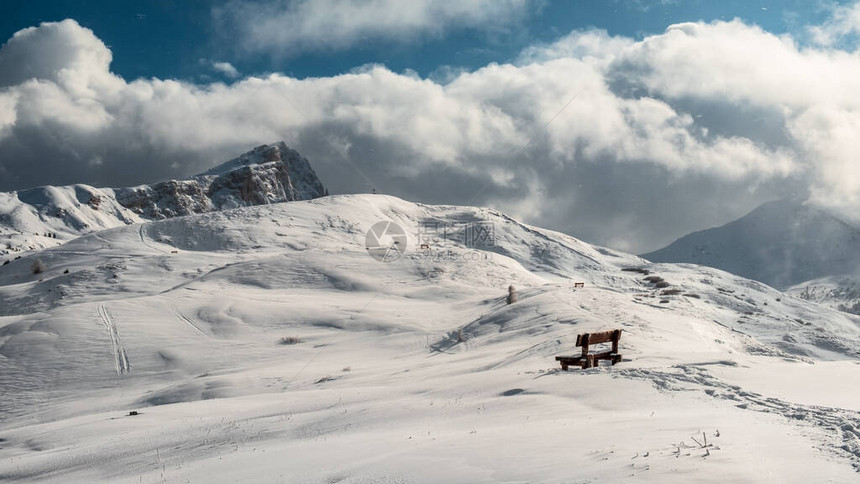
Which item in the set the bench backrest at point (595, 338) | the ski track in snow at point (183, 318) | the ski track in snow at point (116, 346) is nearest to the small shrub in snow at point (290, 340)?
the ski track in snow at point (183, 318)

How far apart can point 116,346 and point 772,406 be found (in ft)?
90.1

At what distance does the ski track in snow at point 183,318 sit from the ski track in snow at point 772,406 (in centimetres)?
2364

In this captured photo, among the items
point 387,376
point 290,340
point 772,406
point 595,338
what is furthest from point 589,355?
point 290,340

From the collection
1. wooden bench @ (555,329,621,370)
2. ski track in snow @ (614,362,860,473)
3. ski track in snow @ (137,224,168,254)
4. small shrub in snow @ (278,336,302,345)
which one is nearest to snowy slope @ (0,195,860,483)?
ski track in snow @ (614,362,860,473)

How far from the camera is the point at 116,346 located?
29500mm

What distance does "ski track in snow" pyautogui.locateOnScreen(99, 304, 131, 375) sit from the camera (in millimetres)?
27672

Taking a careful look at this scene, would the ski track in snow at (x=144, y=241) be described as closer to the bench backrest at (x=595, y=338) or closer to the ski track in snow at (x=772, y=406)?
the bench backrest at (x=595, y=338)

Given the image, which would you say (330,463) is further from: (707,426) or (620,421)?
(707,426)

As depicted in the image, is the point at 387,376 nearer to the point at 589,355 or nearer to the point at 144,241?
the point at 589,355

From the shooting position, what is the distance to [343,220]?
80.1 m

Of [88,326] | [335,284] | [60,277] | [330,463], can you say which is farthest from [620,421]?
[60,277]

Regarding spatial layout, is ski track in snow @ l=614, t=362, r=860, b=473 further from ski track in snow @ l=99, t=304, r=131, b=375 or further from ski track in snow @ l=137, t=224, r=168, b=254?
ski track in snow @ l=137, t=224, r=168, b=254

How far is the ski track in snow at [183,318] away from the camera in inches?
1267

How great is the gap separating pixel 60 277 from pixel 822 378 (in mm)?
47523
